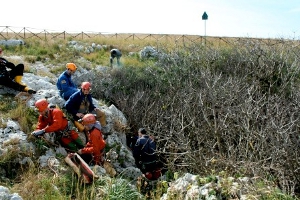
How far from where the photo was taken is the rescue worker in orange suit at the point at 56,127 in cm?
666

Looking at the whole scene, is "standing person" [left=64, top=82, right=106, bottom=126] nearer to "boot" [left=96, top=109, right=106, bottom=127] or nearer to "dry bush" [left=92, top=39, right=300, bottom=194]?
"boot" [left=96, top=109, right=106, bottom=127]

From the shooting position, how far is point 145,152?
729 cm

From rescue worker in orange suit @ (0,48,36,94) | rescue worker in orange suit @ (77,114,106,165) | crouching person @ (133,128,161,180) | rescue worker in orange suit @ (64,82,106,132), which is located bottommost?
crouching person @ (133,128,161,180)

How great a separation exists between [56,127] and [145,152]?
6.41ft

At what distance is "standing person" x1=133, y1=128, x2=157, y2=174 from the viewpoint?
Answer: 732 centimetres

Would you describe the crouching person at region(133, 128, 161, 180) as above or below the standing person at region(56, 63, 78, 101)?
below

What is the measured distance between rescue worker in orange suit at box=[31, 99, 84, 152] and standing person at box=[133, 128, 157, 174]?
1224mm

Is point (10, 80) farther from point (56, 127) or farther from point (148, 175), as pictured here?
point (148, 175)

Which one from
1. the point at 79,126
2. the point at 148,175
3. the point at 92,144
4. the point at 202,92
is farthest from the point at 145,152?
the point at 202,92

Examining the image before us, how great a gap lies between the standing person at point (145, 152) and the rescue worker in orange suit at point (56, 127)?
122cm

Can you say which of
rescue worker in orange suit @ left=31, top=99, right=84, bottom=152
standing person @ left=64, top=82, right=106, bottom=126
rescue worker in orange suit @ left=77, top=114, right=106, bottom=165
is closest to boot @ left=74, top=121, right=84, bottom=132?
standing person @ left=64, top=82, right=106, bottom=126

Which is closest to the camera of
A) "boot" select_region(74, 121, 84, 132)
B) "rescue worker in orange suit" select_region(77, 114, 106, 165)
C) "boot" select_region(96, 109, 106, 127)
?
"rescue worker in orange suit" select_region(77, 114, 106, 165)

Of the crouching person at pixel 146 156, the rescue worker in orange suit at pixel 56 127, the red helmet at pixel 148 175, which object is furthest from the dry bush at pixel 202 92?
the rescue worker in orange suit at pixel 56 127

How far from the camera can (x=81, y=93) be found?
7.60 meters
